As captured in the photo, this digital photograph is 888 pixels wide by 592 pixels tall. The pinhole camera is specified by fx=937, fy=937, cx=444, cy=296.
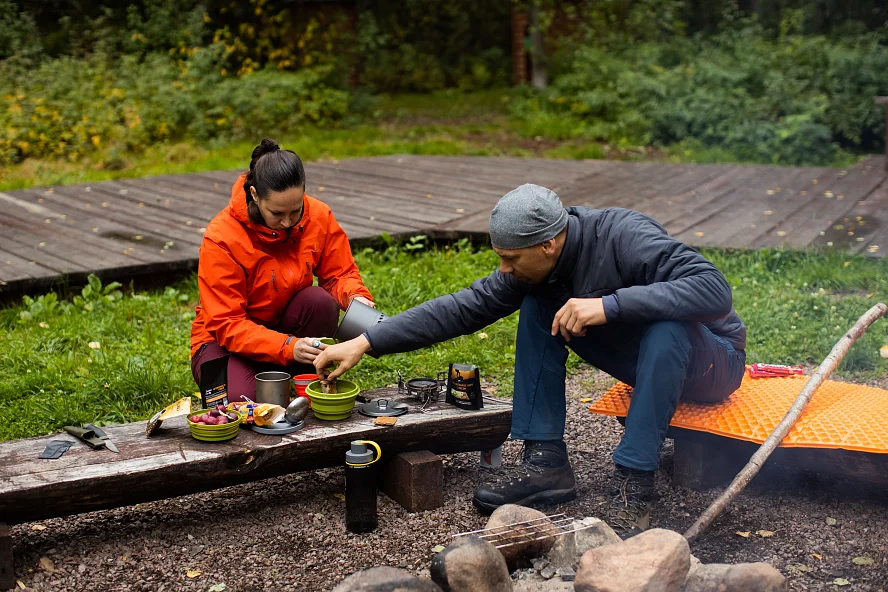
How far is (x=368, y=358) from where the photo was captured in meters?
5.04

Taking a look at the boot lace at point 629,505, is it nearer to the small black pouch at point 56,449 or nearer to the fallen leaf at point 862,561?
the fallen leaf at point 862,561

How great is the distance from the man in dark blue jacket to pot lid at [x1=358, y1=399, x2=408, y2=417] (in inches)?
8.5

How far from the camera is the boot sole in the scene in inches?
134

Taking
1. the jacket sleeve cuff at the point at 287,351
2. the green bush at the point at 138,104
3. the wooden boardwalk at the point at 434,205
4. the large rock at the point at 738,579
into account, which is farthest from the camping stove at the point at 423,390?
the green bush at the point at 138,104

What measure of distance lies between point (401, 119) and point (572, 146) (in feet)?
12.1

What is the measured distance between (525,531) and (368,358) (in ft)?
7.32

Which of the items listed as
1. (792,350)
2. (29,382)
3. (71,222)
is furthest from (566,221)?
(71,222)

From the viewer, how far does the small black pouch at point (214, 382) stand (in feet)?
11.3

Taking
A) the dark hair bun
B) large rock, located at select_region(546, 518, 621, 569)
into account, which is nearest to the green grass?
the dark hair bun

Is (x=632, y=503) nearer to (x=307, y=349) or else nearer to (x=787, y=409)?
(x=787, y=409)

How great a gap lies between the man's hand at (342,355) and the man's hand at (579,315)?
0.74 m

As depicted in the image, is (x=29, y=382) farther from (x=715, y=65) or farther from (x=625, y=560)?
(x=715, y=65)

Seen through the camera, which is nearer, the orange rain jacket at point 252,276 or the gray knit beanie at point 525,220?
the gray knit beanie at point 525,220

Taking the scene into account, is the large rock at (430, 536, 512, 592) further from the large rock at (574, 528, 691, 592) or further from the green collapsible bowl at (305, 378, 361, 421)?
the green collapsible bowl at (305, 378, 361, 421)
